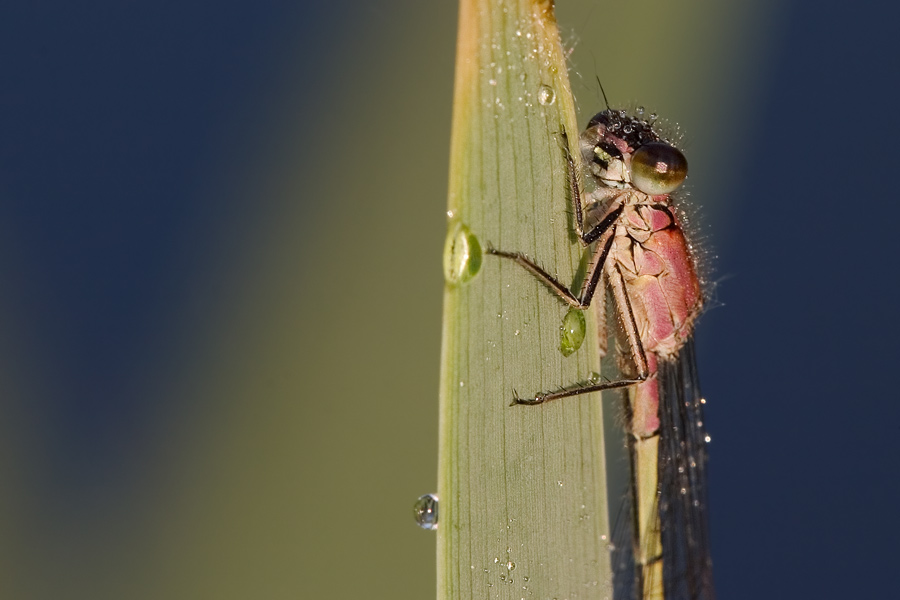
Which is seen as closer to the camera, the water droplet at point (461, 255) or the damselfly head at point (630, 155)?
the water droplet at point (461, 255)

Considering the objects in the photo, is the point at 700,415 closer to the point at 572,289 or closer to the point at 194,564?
the point at 572,289

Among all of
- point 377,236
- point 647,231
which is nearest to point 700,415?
point 647,231

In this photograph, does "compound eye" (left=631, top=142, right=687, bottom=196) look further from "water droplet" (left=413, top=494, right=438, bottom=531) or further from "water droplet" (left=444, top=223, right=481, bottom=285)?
"water droplet" (left=413, top=494, right=438, bottom=531)

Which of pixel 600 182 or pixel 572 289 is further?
pixel 600 182

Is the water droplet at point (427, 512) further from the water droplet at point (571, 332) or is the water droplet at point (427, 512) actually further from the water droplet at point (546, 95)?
the water droplet at point (546, 95)

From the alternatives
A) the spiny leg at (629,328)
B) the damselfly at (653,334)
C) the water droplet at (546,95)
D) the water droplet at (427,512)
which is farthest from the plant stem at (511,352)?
the spiny leg at (629,328)

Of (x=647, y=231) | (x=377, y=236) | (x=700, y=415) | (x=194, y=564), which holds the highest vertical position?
(x=377, y=236)

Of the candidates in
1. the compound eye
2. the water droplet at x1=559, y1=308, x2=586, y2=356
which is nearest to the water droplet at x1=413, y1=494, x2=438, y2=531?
the water droplet at x1=559, y1=308, x2=586, y2=356
